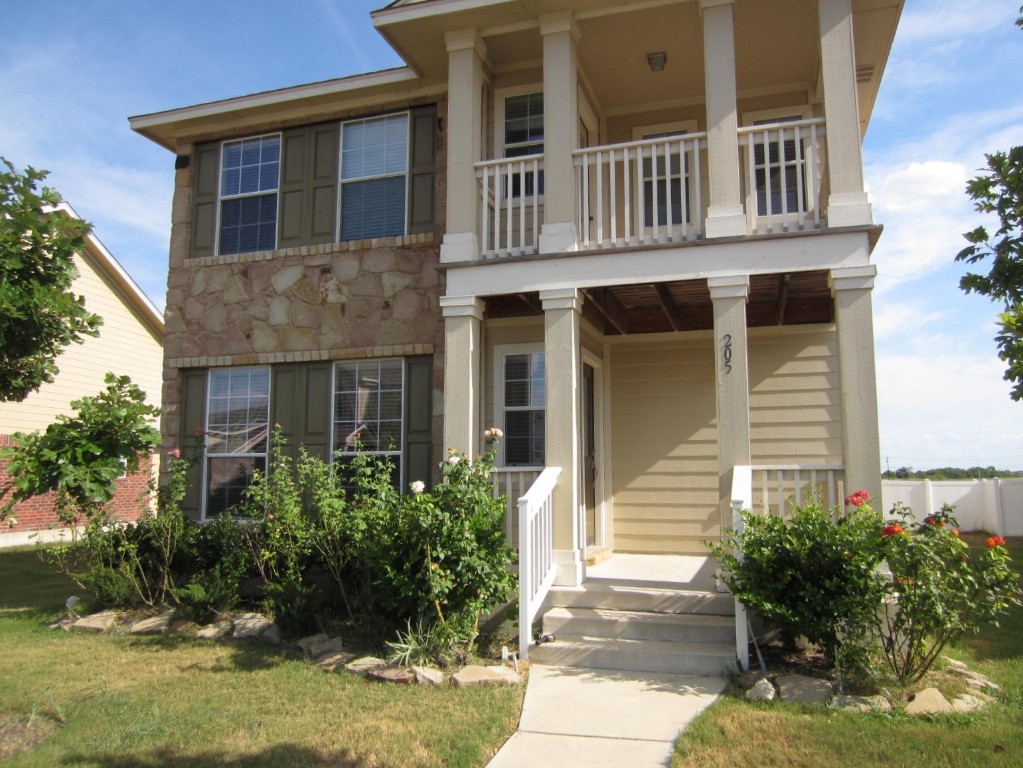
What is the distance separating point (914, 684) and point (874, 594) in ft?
2.21

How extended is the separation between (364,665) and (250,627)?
1638 millimetres

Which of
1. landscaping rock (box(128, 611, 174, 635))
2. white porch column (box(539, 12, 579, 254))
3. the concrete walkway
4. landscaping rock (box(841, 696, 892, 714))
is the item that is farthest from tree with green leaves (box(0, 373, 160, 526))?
landscaping rock (box(841, 696, 892, 714))

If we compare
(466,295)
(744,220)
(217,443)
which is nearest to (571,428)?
(466,295)

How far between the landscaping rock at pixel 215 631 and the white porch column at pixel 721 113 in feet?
17.8

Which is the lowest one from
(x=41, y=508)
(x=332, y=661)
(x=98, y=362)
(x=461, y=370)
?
(x=332, y=661)

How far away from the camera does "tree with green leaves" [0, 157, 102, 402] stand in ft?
22.0

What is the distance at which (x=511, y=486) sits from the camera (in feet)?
24.1

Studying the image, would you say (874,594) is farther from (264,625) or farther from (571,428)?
(264,625)

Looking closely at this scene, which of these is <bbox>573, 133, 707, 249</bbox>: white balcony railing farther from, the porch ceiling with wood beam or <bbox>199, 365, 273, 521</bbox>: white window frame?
<bbox>199, 365, 273, 521</bbox>: white window frame

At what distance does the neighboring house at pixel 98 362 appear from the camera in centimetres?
1544

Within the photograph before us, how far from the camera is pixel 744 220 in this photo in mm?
6641

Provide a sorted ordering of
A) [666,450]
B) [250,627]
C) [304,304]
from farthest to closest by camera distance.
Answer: [304,304], [666,450], [250,627]

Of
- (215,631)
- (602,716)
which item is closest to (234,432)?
(215,631)

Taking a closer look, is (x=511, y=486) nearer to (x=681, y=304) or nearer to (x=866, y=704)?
(x=681, y=304)
